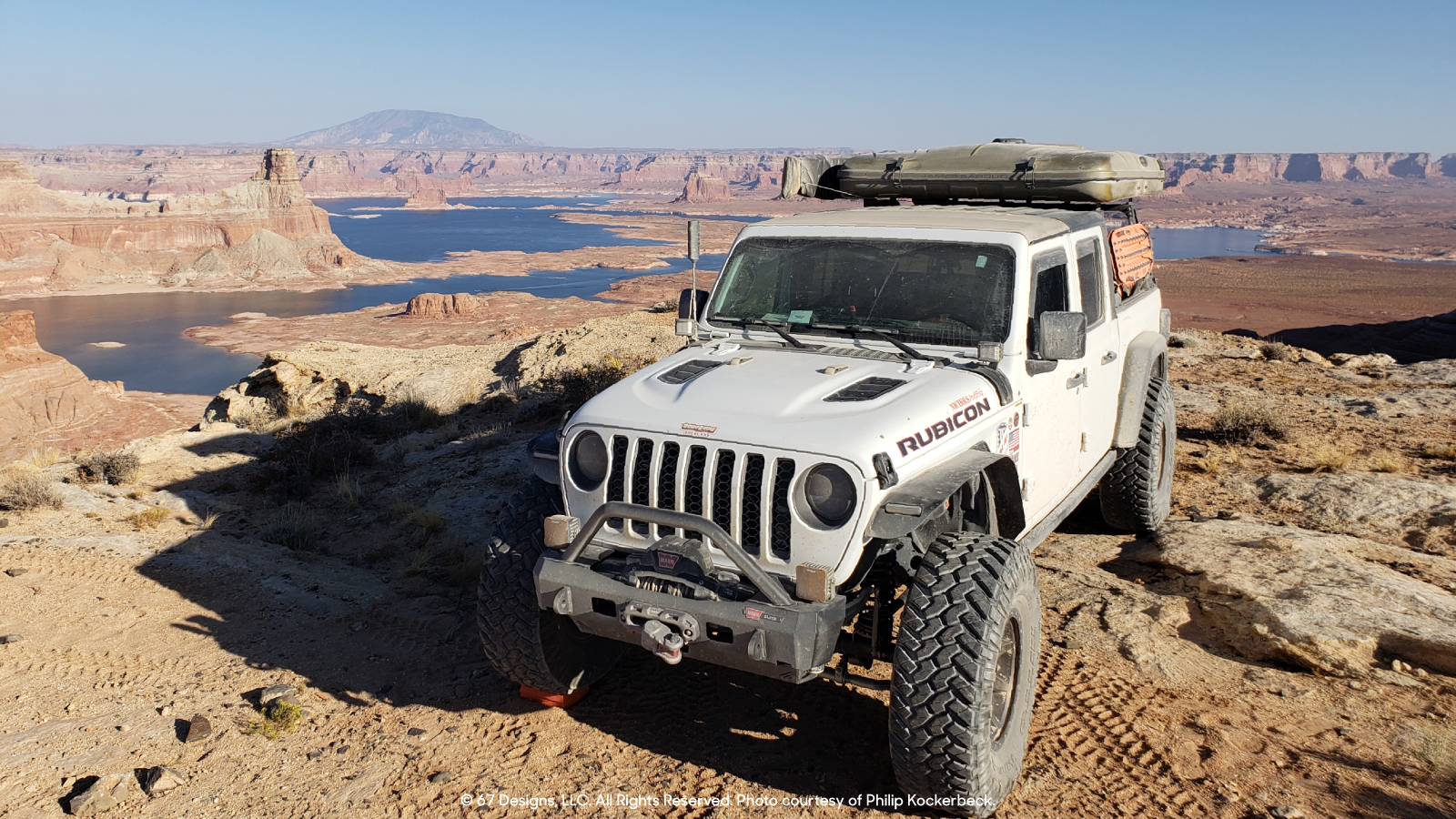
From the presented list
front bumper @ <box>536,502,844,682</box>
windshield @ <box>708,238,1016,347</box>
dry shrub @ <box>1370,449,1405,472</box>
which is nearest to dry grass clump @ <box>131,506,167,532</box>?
windshield @ <box>708,238,1016,347</box>

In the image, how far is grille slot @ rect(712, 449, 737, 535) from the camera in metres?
3.84

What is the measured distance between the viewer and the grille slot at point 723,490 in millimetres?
3836

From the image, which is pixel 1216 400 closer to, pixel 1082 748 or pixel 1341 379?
pixel 1341 379

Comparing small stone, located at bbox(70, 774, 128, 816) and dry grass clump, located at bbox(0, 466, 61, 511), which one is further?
dry grass clump, located at bbox(0, 466, 61, 511)

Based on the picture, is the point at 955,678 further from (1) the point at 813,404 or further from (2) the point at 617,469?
(2) the point at 617,469

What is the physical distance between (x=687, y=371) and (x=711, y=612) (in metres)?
1.42

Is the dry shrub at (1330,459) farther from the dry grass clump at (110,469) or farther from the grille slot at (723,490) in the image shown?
the dry grass clump at (110,469)

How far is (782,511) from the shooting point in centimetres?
375

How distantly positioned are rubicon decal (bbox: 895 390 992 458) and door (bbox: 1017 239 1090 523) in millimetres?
536

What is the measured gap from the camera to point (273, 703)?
5.00m

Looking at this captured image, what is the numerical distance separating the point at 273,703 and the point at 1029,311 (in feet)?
14.9

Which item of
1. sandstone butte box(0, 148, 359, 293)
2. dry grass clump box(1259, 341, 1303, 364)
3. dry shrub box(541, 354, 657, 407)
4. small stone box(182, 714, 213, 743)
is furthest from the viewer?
sandstone butte box(0, 148, 359, 293)

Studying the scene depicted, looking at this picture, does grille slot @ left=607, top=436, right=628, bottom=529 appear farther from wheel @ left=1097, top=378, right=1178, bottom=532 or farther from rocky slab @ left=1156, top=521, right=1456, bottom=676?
wheel @ left=1097, top=378, right=1178, bottom=532

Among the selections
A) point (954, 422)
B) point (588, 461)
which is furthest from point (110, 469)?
point (954, 422)
